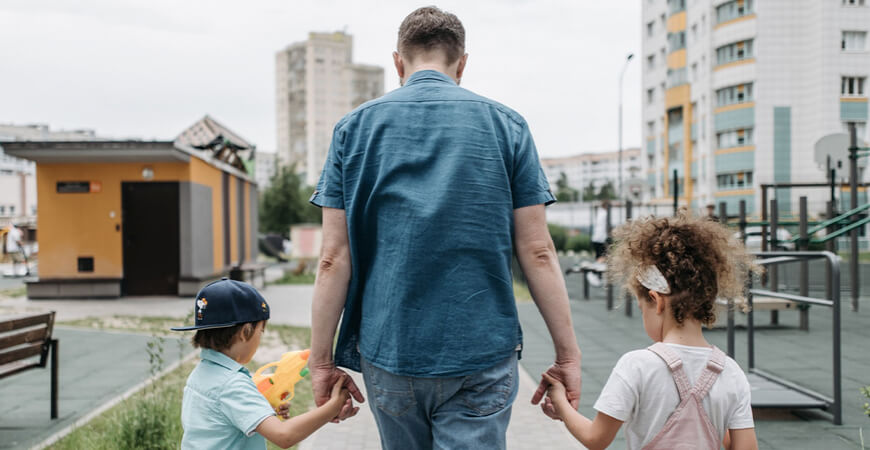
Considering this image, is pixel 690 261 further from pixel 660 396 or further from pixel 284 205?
pixel 284 205

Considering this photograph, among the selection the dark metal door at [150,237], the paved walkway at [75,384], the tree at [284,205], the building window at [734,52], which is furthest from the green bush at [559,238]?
the paved walkway at [75,384]

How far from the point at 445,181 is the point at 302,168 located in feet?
377

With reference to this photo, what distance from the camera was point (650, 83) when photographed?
59.7 meters

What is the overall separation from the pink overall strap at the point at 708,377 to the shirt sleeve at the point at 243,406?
130 centimetres

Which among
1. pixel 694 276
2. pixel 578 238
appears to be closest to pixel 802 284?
pixel 694 276

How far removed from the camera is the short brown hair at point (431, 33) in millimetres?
Result: 2033

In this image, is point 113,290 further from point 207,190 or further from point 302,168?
point 302,168

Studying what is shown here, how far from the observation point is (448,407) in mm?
1834

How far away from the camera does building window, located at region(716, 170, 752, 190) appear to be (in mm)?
46125

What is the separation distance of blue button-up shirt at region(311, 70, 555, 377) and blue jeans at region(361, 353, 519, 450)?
4 cm

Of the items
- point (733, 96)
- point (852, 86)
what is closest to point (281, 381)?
point (852, 86)

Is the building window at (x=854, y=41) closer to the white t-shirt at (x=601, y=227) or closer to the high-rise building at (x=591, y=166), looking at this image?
the white t-shirt at (x=601, y=227)

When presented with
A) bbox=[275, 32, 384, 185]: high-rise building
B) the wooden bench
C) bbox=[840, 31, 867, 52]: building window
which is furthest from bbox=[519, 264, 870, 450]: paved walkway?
bbox=[275, 32, 384, 185]: high-rise building

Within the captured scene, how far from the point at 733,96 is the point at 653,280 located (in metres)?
49.4
